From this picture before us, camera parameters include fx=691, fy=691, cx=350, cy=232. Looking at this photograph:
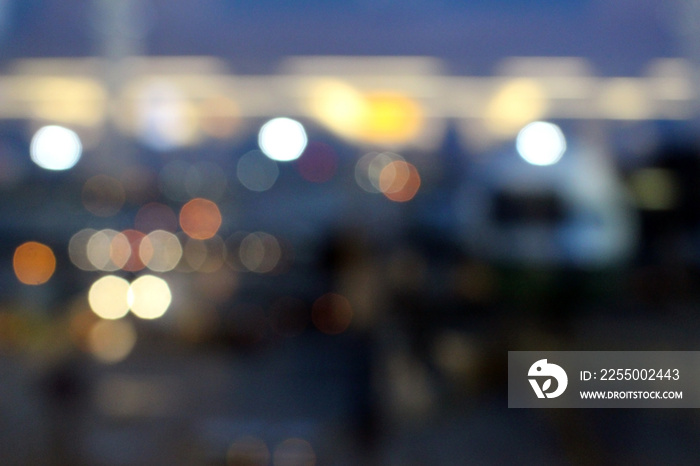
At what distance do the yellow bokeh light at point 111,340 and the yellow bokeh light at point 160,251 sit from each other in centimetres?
39

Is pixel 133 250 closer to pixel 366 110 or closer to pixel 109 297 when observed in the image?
pixel 109 297

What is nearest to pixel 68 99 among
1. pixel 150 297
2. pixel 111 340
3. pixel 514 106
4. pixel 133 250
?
pixel 133 250

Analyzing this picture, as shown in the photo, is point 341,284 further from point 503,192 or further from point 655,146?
point 655,146

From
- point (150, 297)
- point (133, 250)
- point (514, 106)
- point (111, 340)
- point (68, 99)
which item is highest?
point (514, 106)

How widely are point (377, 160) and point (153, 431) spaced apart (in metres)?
1.67

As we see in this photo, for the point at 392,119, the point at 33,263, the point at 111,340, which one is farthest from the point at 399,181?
the point at 33,263

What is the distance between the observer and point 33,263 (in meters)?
4.07

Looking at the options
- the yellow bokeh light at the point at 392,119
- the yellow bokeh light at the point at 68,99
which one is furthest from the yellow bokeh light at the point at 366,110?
the yellow bokeh light at the point at 68,99

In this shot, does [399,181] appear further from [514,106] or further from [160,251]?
[160,251]

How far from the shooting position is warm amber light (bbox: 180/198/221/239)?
3.83 meters

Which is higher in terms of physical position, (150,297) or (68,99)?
(68,99)

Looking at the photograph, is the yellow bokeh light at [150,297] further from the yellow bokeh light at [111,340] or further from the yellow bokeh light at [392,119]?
the yellow bokeh light at [392,119]

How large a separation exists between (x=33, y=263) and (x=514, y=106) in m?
2.87

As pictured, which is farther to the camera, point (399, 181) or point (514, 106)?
point (399, 181)
